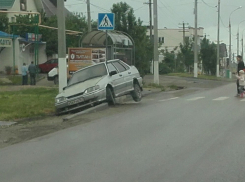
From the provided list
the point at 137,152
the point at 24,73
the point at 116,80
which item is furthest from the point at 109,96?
the point at 24,73

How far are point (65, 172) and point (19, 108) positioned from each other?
380 inches

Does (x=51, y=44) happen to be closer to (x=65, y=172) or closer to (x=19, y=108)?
(x=19, y=108)

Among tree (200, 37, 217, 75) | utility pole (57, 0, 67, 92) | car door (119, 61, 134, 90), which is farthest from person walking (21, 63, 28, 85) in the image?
tree (200, 37, 217, 75)

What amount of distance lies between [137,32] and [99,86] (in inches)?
799

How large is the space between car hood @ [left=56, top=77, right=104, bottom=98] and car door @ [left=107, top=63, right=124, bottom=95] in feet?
2.15

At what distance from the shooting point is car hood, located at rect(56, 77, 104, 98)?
17297mm

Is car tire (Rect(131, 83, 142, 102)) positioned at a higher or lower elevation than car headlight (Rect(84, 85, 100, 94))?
lower

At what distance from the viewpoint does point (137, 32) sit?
37281mm

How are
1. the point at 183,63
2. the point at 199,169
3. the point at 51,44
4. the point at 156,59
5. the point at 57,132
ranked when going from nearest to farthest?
the point at 199,169 → the point at 57,132 → the point at 156,59 → the point at 51,44 → the point at 183,63

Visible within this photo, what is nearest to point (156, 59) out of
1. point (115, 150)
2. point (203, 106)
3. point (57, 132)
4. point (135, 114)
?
point (203, 106)

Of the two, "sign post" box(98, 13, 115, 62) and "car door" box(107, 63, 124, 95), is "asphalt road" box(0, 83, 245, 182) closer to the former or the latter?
"car door" box(107, 63, 124, 95)

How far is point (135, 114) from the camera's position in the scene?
15766 millimetres

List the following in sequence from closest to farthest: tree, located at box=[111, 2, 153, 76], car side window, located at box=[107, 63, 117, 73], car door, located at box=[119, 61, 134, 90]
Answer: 1. car side window, located at box=[107, 63, 117, 73]
2. car door, located at box=[119, 61, 134, 90]
3. tree, located at box=[111, 2, 153, 76]

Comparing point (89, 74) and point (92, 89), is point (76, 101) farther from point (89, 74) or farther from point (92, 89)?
point (89, 74)
